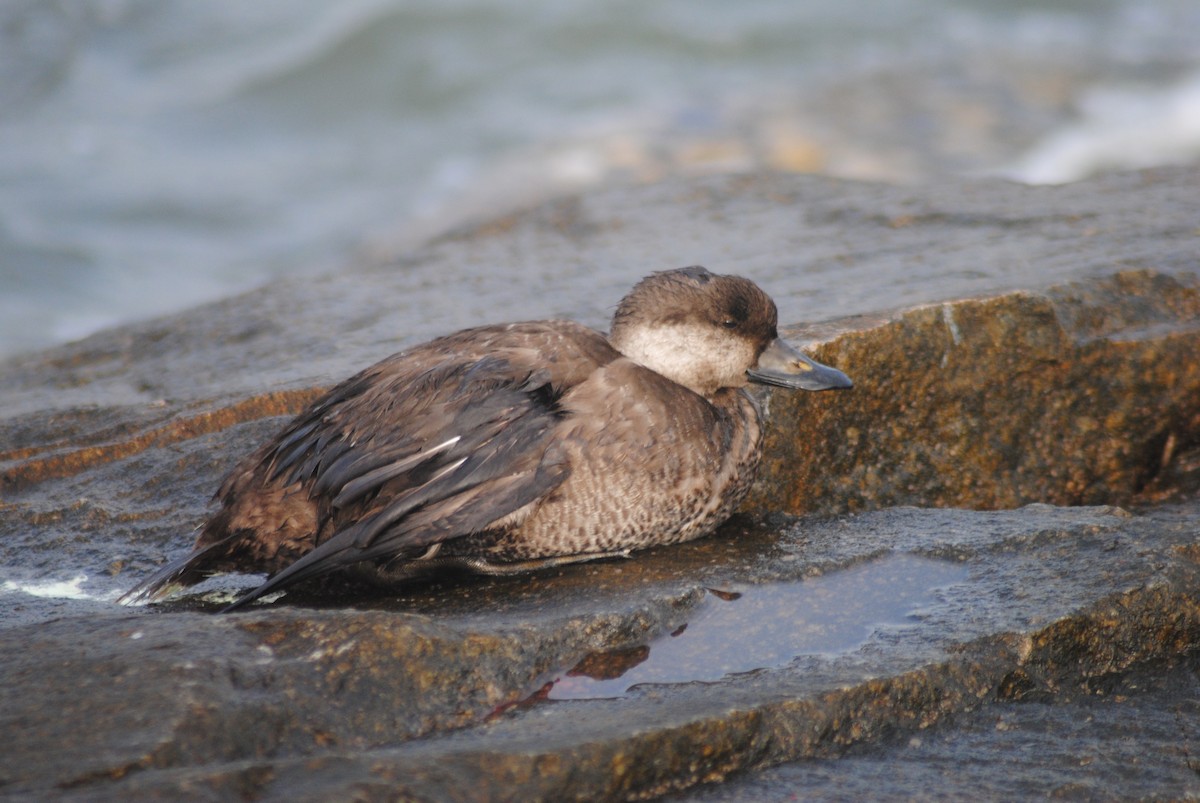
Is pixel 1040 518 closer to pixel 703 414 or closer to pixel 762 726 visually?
pixel 703 414

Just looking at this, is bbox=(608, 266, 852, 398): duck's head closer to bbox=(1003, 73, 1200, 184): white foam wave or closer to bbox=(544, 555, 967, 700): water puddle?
bbox=(544, 555, 967, 700): water puddle

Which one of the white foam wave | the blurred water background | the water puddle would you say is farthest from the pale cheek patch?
the white foam wave

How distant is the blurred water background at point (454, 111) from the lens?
37.0 ft

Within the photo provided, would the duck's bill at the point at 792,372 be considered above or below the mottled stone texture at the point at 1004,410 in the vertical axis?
above

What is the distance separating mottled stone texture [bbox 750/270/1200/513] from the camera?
14.8ft

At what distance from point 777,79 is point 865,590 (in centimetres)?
1160

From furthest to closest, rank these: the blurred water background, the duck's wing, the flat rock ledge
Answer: the blurred water background
the duck's wing
the flat rock ledge

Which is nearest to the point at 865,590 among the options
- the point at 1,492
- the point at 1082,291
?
the point at 1082,291

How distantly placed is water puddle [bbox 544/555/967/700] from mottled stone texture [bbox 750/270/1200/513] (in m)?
0.89

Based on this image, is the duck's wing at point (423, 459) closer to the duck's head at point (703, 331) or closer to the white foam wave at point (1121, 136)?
the duck's head at point (703, 331)

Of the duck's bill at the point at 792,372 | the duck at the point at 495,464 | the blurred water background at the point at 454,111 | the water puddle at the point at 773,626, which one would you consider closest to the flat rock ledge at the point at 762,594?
the water puddle at the point at 773,626

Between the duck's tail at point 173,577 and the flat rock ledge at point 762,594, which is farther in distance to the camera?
the duck's tail at point 173,577

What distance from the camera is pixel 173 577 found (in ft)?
12.0

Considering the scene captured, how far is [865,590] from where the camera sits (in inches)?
137
